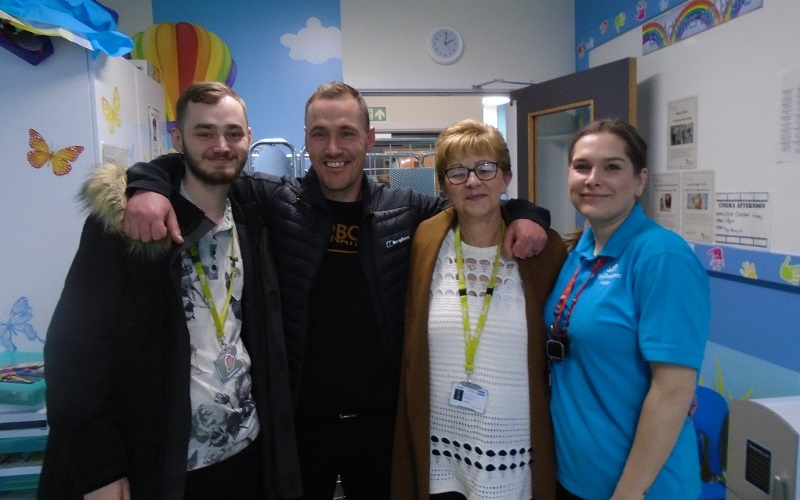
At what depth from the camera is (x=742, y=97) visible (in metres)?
2.39

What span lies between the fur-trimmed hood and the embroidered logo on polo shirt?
1051 mm

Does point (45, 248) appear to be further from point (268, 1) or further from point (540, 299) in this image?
point (268, 1)

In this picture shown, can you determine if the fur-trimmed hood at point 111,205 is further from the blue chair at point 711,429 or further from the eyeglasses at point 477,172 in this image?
the blue chair at point 711,429

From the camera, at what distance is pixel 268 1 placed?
3.65 metres

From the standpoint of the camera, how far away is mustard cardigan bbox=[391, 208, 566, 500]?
4.48 ft

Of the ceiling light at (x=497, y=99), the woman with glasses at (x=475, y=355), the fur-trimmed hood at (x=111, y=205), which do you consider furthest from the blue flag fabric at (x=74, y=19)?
the ceiling light at (x=497, y=99)

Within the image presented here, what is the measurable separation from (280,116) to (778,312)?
3.16 meters

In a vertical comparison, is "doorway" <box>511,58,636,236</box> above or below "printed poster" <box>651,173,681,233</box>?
above

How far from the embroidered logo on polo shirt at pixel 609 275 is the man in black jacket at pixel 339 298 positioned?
291 mm

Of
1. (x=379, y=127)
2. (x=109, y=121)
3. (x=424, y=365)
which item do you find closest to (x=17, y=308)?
(x=109, y=121)

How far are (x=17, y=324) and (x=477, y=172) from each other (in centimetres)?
190

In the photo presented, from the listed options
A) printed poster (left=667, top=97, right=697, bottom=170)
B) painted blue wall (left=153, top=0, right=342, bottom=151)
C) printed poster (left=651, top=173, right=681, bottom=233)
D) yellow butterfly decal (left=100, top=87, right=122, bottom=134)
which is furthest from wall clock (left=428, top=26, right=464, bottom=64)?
yellow butterfly decal (left=100, top=87, right=122, bottom=134)

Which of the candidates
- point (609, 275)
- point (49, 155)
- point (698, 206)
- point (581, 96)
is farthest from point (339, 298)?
point (581, 96)

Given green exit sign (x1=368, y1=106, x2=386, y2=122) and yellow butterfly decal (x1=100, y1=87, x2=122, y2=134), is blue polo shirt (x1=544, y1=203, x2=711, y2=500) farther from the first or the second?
→ green exit sign (x1=368, y1=106, x2=386, y2=122)
